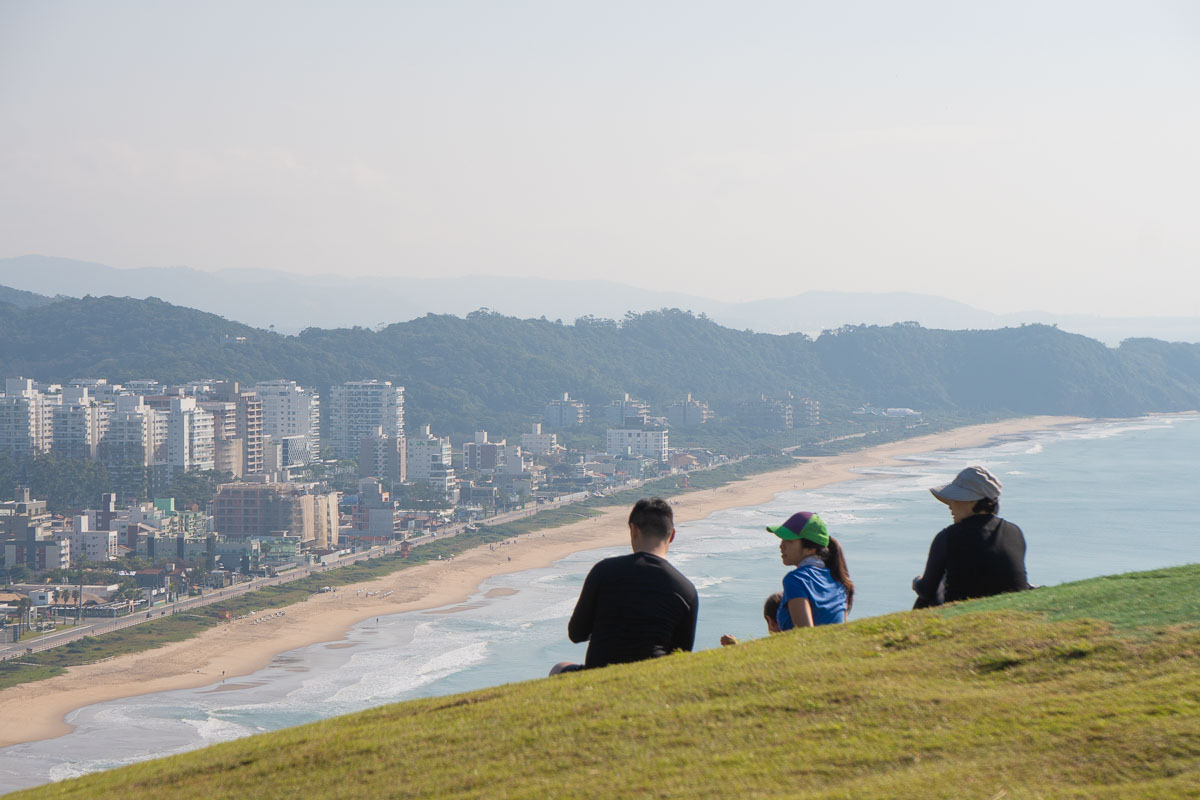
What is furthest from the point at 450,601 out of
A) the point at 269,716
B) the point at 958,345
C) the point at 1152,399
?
the point at 958,345

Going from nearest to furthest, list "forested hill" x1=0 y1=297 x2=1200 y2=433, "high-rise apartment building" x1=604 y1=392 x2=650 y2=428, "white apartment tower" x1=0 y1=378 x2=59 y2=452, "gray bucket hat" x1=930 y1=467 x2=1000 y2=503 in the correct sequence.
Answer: "gray bucket hat" x1=930 y1=467 x2=1000 y2=503
"white apartment tower" x1=0 y1=378 x2=59 y2=452
"high-rise apartment building" x1=604 y1=392 x2=650 y2=428
"forested hill" x1=0 y1=297 x2=1200 y2=433

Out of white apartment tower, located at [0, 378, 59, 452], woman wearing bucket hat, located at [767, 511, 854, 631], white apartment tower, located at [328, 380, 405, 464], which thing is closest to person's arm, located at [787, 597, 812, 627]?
woman wearing bucket hat, located at [767, 511, 854, 631]

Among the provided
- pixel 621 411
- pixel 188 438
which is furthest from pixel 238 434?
pixel 621 411

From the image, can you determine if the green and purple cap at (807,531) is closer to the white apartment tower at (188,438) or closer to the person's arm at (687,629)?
the person's arm at (687,629)

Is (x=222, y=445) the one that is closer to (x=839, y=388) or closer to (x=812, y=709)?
(x=812, y=709)

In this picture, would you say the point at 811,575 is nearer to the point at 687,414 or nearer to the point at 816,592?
the point at 816,592

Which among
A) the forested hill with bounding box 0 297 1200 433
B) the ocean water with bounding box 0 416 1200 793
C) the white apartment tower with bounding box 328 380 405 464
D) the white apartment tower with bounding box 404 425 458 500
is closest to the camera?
the ocean water with bounding box 0 416 1200 793

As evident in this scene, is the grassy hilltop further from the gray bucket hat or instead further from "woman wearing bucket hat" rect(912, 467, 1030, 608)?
the gray bucket hat
